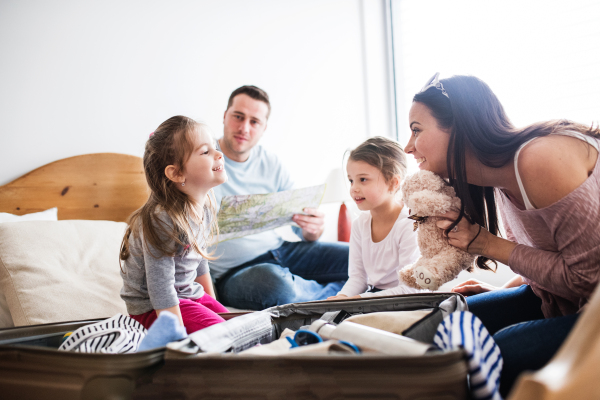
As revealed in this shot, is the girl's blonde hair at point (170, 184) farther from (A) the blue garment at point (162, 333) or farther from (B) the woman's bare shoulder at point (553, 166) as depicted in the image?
(B) the woman's bare shoulder at point (553, 166)

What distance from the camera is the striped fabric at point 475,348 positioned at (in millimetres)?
519

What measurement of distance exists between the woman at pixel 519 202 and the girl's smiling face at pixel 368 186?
40 cm

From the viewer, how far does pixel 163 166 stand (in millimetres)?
1134

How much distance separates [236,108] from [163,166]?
75 cm

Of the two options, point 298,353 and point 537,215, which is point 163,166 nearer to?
point 298,353

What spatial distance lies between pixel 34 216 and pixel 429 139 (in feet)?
4.96

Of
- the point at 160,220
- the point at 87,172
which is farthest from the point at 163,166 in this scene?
the point at 87,172

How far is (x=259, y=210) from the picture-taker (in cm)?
153

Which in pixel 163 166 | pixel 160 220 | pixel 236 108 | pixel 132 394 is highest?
pixel 236 108

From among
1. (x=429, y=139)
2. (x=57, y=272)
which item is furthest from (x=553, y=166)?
(x=57, y=272)

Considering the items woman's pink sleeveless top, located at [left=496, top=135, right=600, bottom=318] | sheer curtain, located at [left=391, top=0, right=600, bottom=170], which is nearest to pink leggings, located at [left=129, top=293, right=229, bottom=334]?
woman's pink sleeveless top, located at [left=496, top=135, right=600, bottom=318]

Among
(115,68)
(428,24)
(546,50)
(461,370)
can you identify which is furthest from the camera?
(428,24)

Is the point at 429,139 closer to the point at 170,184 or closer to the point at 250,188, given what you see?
the point at 170,184

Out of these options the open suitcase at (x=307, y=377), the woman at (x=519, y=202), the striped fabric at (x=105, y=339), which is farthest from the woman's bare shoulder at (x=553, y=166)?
the striped fabric at (x=105, y=339)
